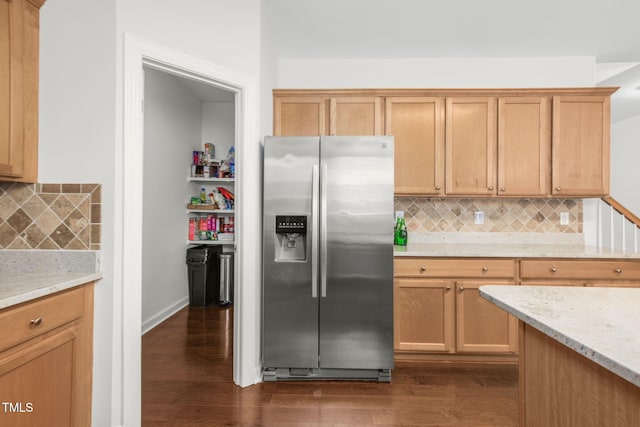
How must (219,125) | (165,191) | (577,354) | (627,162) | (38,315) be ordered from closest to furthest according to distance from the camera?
(577,354), (38,315), (165,191), (219,125), (627,162)

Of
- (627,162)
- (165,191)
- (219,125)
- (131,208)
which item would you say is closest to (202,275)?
(165,191)

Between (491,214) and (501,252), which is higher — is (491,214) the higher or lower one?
the higher one

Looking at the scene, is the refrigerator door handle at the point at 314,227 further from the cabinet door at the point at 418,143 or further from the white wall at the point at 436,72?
the white wall at the point at 436,72

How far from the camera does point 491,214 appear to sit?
10.6 ft

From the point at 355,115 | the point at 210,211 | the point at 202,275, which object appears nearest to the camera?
the point at 355,115

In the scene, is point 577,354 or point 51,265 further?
point 51,265

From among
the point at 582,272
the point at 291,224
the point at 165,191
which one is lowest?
the point at 582,272

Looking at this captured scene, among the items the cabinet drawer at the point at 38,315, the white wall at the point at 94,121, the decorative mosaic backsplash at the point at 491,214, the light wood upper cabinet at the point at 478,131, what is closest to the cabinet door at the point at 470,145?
the light wood upper cabinet at the point at 478,131

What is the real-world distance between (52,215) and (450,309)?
2.69 m

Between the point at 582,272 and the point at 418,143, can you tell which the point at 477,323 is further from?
the point at 418,143

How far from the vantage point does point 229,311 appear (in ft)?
13.0

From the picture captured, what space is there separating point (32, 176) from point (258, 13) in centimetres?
172

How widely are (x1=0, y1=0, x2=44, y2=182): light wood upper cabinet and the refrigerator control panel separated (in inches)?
53.6

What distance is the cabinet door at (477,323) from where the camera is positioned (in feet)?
8.57
